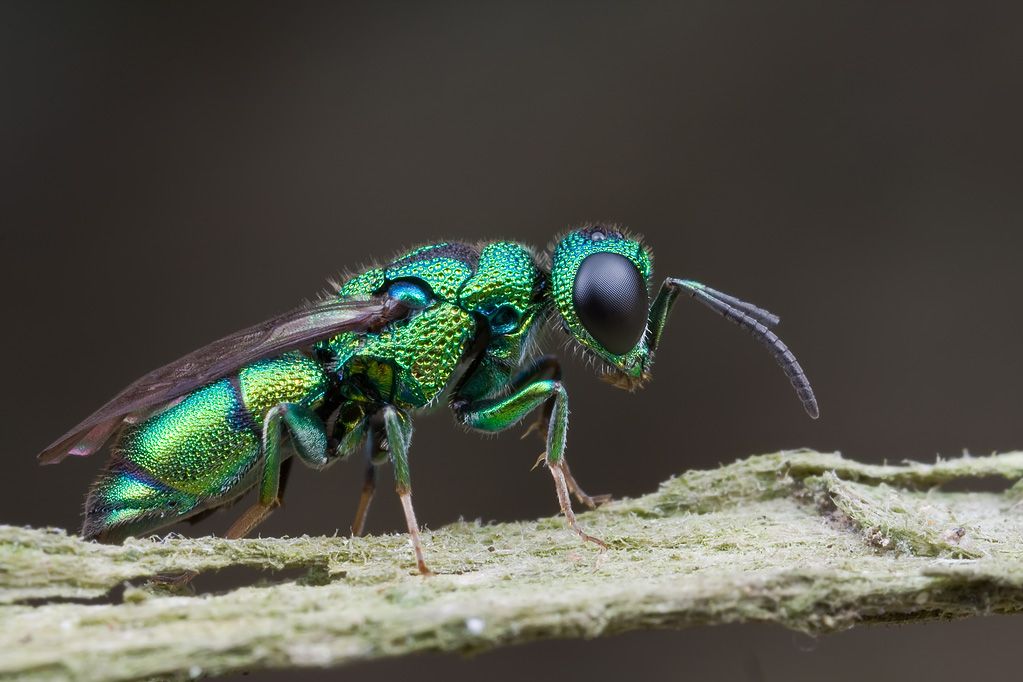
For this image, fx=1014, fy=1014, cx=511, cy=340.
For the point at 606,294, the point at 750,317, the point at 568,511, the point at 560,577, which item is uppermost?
the point at 606,294

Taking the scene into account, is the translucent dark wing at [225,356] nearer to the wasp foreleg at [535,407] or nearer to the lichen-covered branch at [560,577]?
the wasp foreleg at [535,407]

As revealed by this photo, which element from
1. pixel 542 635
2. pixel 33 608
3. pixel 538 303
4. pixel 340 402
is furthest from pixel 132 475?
pixel 542 635

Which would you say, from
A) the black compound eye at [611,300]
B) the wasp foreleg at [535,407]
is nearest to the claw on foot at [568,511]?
the wasp foreleg at [535,407]

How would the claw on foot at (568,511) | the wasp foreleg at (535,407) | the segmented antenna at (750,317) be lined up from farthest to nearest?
the segmented antenna at (750,317) → the wasp foreleg at (535,407) → the claw on foot at (568,511)

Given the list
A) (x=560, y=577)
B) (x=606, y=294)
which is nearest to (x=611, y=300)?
(x=606, y=294)

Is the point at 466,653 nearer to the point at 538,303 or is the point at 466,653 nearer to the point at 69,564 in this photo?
the point at 69,564

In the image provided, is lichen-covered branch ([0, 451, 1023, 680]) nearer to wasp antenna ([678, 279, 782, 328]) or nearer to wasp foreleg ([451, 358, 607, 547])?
wasp foreleg ([451, 358, 607, 547])

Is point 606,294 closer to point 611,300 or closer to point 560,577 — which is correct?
point 611,300
